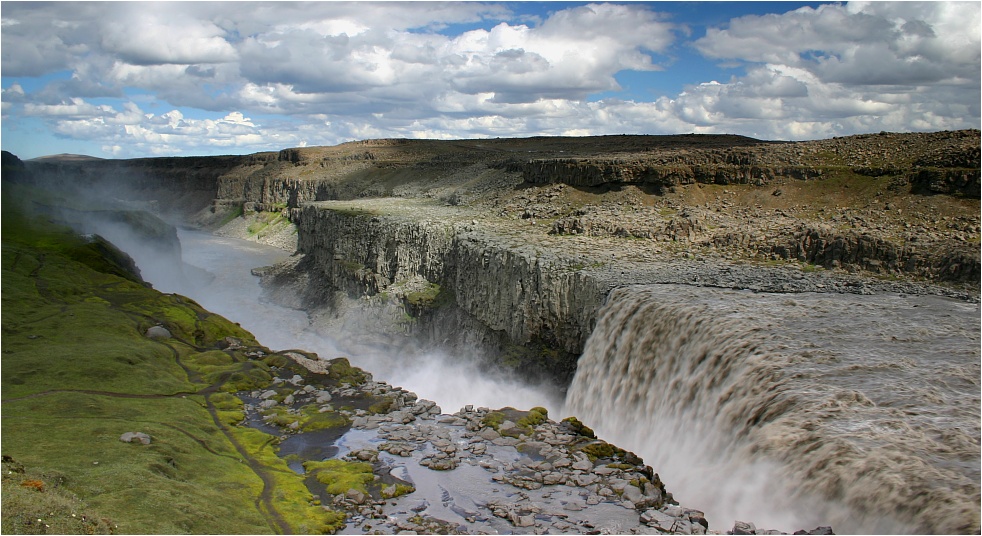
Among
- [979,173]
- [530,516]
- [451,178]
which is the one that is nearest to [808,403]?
[530,516]

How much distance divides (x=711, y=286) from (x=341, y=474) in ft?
68.5

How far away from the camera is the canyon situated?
22547 mm

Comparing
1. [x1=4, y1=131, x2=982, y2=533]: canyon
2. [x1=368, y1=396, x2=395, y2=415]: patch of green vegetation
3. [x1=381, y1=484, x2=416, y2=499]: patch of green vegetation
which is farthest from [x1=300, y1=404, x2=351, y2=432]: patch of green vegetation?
[x1=381, y1=484, x2=416, y2=499]: patch of green vegetation

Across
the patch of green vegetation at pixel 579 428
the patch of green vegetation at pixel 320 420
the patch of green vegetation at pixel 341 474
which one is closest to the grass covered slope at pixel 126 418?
the patch of green vegetation at pixel 341 474

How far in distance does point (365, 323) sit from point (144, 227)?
48.1 meters

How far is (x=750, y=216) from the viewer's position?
2040 inches

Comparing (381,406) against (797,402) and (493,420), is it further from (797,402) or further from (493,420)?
(797,402)

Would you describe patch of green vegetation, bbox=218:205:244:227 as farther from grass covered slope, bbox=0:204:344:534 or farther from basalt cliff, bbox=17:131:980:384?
grass covered slope, bbox=0:204:344:534

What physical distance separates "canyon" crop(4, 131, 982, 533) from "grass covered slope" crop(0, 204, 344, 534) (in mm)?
12433

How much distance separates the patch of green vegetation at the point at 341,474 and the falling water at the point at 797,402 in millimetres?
11574

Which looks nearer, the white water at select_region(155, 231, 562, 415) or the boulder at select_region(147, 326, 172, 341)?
the white water at select_region(155, 231, 562, 415)

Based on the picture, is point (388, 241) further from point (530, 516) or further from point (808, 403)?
point (808, 403)

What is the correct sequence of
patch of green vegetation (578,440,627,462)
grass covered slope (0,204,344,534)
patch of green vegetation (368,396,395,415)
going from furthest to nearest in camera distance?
1. patch of green vegetation (368,396,395,415)
2. patch of green vegetation (578,440,627,462)
3. grass covered slope (0,204,344,534)

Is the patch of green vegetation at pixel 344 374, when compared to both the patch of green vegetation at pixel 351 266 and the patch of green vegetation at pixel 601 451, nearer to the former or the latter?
the patch of green vegetation at pixel 601 451
